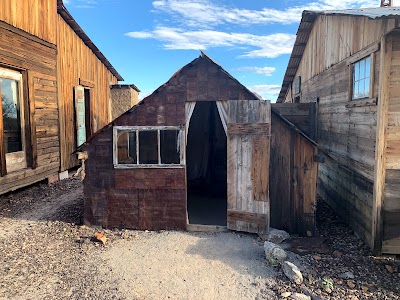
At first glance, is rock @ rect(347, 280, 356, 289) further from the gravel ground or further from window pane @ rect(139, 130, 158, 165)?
window pane @ rect(139, 130, 158, 165)

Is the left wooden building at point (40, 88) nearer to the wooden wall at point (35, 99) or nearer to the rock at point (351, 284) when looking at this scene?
the wooden wall at point (35, 99)

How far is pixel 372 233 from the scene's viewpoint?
576 centimetres

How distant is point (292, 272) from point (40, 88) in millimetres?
8764

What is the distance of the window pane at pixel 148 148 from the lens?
26.0ft

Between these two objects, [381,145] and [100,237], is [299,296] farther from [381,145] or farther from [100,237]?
[100,237]

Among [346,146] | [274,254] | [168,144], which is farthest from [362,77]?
[168,144]

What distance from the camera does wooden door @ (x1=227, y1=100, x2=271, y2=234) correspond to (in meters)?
6.34

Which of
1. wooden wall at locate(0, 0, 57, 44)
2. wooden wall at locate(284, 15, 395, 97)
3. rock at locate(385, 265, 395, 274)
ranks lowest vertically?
rock at locate(385, 265, 395, 274)

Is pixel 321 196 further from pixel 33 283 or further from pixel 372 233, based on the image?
pixel 33 283

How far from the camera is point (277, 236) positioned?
6.24 m

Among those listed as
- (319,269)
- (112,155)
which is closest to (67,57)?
(112,155)

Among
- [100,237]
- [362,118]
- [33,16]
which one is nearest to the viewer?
[100,237]

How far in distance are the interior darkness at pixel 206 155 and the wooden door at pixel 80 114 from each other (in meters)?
4.88

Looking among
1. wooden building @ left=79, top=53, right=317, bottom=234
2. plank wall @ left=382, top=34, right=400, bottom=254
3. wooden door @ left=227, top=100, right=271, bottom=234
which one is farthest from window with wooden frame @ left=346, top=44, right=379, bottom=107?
wooden door @ left=227, top=100, right=271, bottom=234
